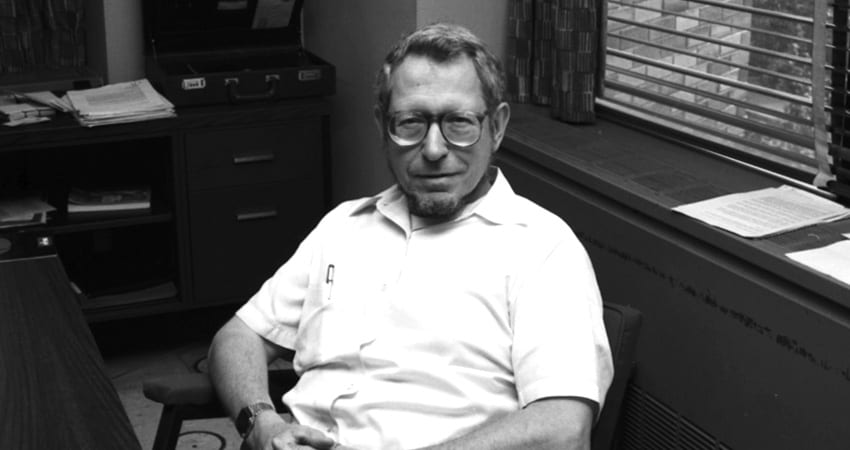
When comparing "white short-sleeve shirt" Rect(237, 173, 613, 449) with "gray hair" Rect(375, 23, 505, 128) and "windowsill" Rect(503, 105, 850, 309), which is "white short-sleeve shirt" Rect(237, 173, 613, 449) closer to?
"gray hair" Rect(375, 23, 505, 128)

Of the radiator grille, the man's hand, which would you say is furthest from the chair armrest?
the radiator grille

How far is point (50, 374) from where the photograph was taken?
182cm

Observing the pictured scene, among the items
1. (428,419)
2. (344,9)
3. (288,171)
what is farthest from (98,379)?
(344,9)

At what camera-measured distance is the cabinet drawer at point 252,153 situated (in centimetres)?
355

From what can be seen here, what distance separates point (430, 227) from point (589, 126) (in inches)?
44.3

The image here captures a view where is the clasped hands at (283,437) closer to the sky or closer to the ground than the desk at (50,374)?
closer to the ground

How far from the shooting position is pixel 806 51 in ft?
8.49

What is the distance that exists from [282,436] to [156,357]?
199 cm

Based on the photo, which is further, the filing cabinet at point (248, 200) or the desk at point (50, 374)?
the filing cabinet at point (248, 200)

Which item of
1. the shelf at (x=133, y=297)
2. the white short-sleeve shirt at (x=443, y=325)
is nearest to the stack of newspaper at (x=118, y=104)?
the shelf at (x=133, y=297)

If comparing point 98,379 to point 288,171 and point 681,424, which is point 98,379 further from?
point 288,171

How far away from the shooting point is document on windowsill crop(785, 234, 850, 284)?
6.76 feet

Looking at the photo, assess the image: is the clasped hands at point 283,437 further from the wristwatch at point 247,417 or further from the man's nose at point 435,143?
the man's nose at point 435,143

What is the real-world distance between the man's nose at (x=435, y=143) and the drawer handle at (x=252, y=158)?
1637 mm
